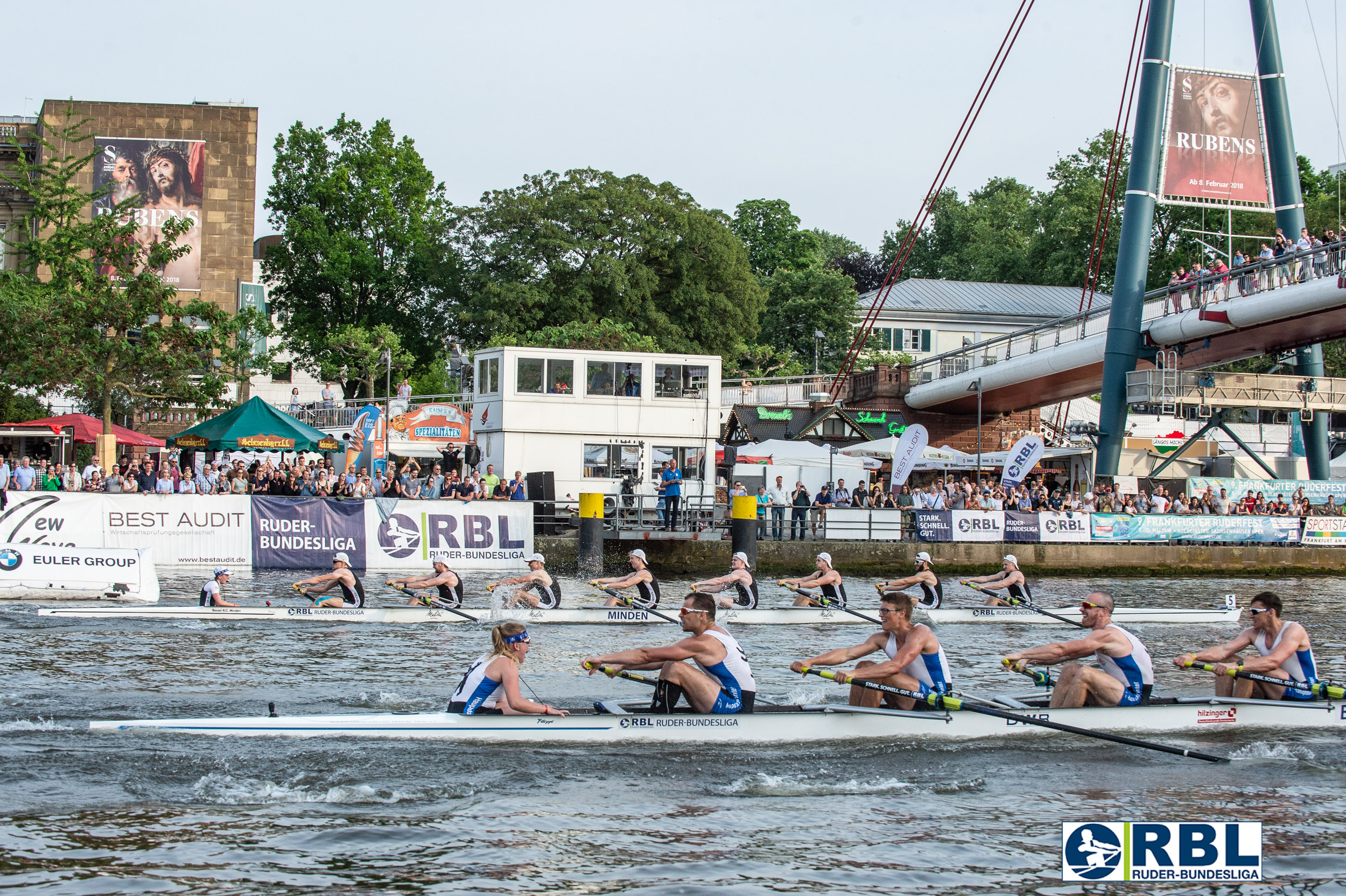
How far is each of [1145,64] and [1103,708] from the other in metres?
32.0

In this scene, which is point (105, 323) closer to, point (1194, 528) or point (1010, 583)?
point (1010, 583)

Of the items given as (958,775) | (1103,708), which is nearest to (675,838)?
(958,775)

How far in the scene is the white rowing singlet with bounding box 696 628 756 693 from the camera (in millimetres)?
11328

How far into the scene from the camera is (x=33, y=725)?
11469 mm

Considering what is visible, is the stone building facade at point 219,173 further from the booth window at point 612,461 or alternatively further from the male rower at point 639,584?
the male rower at point 639,584

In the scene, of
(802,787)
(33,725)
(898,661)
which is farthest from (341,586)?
(802,787)

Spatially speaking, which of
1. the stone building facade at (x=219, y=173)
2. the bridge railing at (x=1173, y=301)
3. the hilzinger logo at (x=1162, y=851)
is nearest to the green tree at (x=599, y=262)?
the bridge railing at (x=1173, y=301)

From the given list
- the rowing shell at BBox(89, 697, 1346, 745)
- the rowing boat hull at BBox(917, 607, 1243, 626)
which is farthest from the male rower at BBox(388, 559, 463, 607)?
the rowing shell at BBox(89, 697, 1346, 745)

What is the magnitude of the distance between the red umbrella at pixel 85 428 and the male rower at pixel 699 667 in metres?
26.0

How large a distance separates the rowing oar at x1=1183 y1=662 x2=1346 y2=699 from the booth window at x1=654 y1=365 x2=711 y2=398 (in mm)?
22233

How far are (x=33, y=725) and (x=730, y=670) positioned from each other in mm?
6566

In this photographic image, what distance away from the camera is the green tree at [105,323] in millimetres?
34062

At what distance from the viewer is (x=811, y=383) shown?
49.2 metres

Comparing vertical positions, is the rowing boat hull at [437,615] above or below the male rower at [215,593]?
below
